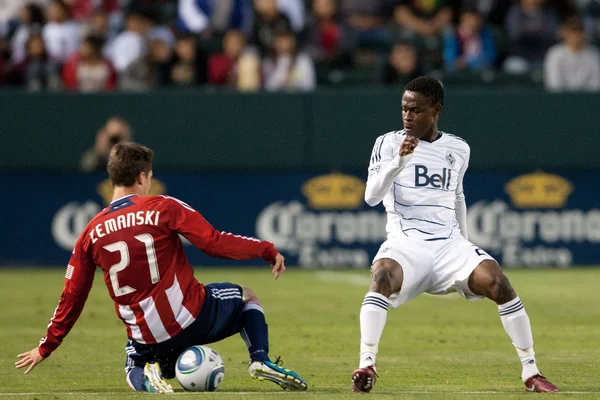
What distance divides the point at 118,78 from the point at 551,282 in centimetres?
699

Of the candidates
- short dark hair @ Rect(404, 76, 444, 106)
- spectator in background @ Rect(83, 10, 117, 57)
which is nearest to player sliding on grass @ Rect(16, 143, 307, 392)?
short dark hair @ Rect(404, 76, 444, 106)

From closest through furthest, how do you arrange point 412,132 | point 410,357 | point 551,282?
point 412,132, point 410,357, point 551,282

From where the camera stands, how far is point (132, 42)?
17.8 meters

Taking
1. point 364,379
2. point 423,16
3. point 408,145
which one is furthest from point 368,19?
point 364,379

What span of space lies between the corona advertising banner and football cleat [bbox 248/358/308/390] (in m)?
9.95

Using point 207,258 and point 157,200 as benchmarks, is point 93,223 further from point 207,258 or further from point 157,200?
point 207,258

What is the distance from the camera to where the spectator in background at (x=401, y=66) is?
17.5 metres

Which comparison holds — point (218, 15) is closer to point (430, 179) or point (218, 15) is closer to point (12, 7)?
point (12, 7)

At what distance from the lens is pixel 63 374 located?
8320 mm

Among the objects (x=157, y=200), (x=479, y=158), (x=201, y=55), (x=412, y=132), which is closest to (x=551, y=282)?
(x=479, y=158)

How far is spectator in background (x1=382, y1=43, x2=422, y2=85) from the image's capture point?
A: 690 inches

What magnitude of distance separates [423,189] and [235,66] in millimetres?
10406

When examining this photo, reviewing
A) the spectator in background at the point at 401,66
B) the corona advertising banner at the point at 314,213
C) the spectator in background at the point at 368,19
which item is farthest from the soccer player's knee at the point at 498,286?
the spectator in background at the point at 368,19

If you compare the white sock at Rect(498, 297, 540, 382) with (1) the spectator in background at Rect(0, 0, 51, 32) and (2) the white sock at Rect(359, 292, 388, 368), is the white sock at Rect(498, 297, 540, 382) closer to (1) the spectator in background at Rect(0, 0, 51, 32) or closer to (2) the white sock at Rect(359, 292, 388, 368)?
(2) the white sock at Rect(359, 292, 388, 368)
